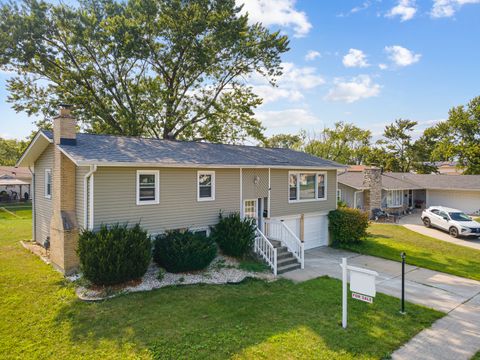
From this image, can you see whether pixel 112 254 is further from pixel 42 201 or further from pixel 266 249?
pixel 42 201

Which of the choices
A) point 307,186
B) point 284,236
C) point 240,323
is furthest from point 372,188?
point 240,323

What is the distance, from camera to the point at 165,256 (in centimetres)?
1059

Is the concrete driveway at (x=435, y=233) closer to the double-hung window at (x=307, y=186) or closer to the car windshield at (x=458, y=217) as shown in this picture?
the car windshield at (x=458, y=217)

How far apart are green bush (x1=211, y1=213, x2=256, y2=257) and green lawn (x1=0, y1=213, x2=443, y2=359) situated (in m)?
2.09

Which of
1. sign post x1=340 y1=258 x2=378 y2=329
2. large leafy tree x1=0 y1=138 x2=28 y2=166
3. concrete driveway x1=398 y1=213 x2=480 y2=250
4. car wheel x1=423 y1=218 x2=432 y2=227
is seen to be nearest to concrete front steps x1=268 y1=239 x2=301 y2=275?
sign post x1=340 y1=258 x2=378 y2=329

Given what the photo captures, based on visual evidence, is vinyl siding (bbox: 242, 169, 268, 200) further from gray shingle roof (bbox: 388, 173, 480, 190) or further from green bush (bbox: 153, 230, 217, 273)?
gray shingle roof (bbox: 388, 173, 480, 190)

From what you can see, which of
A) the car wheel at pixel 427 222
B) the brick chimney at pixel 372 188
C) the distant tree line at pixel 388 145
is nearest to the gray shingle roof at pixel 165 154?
the brick chimney at pixel 372 188

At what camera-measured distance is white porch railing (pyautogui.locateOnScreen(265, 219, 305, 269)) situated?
13.2m

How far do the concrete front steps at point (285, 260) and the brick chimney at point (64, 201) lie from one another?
7.71 m

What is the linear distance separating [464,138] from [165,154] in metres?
47.5

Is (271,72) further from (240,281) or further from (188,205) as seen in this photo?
(240,281)

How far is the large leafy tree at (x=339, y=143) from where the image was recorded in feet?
168

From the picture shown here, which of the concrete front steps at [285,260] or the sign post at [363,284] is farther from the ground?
the sign post at [363,284]

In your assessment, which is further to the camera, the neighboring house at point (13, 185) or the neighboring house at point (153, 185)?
the neighboring house at point (13, 185)
